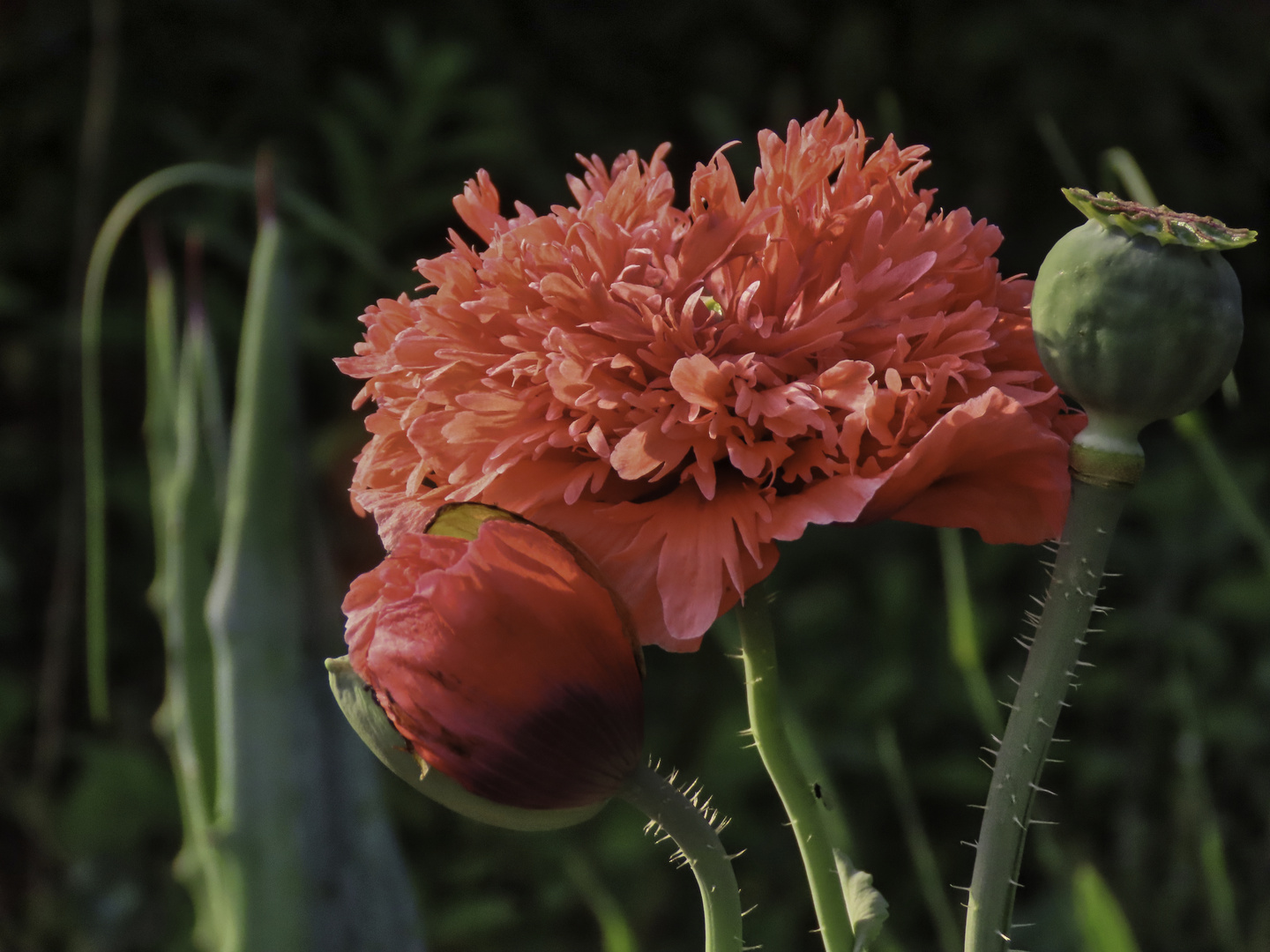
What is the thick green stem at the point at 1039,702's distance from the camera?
0.83 feet

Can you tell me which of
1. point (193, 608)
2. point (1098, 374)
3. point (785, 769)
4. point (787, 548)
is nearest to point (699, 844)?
point (785, 769)

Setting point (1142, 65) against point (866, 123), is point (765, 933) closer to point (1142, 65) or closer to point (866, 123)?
point (866, 123)

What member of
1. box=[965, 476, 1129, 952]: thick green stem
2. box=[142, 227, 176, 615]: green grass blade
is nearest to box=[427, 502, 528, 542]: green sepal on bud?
box=[965, 476, 1129, 952]: thick green stem

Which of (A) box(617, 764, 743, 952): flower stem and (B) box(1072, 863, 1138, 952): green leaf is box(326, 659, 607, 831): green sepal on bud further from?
(B) box(1072, 863, 1138, 952): green leaf

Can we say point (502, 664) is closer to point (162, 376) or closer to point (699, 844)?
point (699, 844)

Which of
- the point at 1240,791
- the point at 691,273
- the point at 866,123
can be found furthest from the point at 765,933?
the point at 691,273

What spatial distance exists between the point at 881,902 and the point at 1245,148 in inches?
44.9

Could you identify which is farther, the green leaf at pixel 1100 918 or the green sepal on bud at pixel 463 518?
the green leaf at pixel 1100 918

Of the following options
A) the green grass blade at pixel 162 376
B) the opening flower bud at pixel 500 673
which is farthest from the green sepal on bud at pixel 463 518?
the green grass blade at pixel 162 376

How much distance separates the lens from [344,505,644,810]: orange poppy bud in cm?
24

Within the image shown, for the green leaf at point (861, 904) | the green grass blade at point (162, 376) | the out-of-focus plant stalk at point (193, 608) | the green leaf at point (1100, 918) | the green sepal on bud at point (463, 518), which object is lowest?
the green leaf at point (1100, 918)

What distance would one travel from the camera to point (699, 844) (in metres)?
0.27

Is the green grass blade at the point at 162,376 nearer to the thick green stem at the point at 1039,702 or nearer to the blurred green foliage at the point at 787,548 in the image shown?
the blurred green foliage at the point at 787,548

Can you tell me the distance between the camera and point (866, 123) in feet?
3.88
